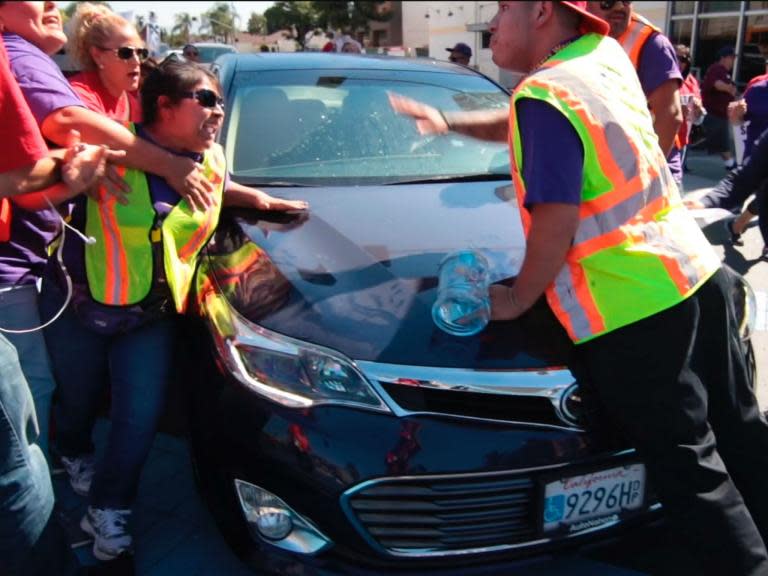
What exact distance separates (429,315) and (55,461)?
169 cm

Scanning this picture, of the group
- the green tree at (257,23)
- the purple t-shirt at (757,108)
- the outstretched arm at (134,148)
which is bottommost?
the green tree at (257,23)

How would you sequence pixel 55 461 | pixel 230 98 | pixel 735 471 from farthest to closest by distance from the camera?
pixel 230 98 → pixel 55 461 → pixel 735 471

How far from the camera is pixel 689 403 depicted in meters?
1.74

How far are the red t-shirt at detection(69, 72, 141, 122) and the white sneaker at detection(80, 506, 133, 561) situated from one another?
1309mm

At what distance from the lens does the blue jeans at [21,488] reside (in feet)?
5.47

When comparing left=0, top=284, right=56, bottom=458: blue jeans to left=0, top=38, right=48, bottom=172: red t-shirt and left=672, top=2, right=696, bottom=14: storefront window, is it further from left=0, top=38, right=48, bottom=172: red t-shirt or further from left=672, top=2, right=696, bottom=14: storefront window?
left=672, top=2, right=696, bottom=14: storefront window

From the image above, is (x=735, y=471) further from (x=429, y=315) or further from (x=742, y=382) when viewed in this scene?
(x=429, y=315)

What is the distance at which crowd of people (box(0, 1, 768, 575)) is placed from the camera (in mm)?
1591

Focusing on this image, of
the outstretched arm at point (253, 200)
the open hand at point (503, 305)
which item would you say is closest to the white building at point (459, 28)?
the outstretched arm at point (253, 200)

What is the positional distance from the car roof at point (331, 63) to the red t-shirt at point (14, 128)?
1.82 meters

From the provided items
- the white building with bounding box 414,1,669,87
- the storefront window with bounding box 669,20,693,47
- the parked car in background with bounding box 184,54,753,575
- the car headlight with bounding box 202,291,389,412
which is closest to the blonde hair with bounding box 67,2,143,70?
the parked car in background with bounding box 184,54,753,575

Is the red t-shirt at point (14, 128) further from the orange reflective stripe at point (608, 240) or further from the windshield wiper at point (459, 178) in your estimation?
the windshield wiper at point (459, 178)

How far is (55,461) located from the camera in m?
2.66

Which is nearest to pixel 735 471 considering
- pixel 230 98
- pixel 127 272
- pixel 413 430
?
pixel 413 430
